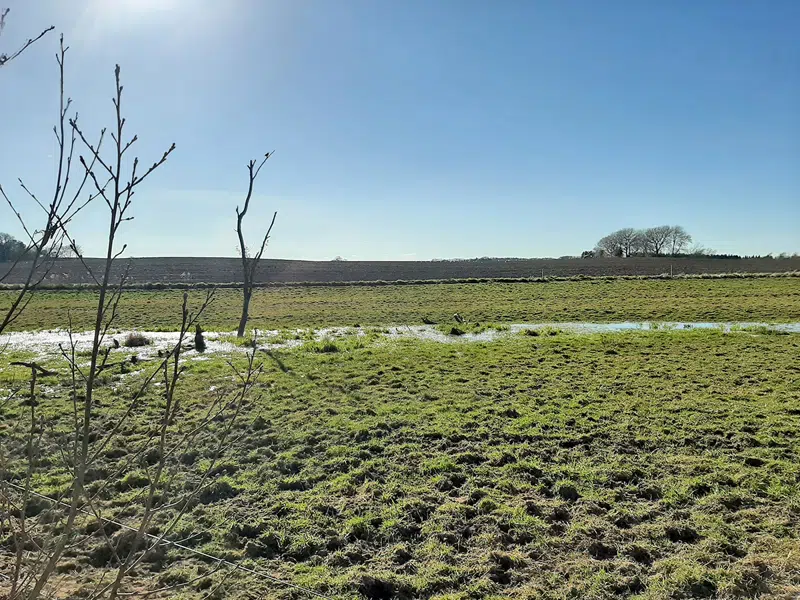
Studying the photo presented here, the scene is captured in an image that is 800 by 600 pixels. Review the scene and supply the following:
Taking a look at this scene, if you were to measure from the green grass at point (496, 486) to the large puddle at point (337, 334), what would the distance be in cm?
455

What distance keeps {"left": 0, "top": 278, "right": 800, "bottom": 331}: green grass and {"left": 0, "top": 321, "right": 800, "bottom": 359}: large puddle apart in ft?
4.54

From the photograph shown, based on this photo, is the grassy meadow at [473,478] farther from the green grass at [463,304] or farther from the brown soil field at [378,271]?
the brown soil field at [378,271]

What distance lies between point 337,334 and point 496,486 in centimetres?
1209

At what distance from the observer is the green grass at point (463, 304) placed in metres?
20.4

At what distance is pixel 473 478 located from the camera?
5383 millimetres

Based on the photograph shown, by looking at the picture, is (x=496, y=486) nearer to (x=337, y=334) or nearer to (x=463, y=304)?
(x=337, y=334)

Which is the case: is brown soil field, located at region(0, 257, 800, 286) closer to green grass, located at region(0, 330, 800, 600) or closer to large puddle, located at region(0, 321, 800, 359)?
large puddle, located at region(0, 321, 800, 359)

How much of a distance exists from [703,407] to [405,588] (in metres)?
6.09

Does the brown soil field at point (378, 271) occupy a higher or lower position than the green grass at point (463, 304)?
higher

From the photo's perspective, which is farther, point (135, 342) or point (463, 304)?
point (463, 304)

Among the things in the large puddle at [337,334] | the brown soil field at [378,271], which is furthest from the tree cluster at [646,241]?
the large puddle at [337,334]

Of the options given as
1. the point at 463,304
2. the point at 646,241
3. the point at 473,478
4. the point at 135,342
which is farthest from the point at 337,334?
the point at 646,241

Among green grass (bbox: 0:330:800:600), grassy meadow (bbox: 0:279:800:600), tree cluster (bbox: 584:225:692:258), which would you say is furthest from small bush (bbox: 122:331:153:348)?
tree cluster (bbox: 584:225:692:258)

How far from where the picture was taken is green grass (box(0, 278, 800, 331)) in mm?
20359
